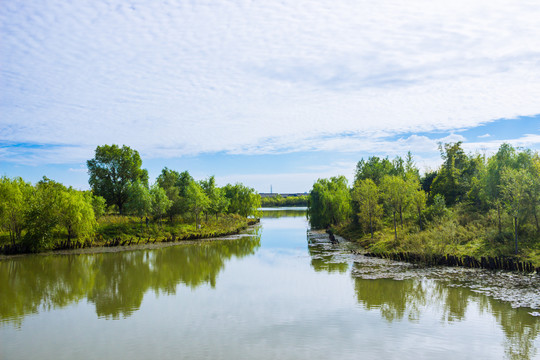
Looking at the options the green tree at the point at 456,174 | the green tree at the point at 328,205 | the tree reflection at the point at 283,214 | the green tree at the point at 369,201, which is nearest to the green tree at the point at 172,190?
the green tree at the point at 328,205

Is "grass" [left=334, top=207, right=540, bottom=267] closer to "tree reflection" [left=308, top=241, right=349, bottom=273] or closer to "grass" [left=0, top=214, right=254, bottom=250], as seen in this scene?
"tree reflection" [left=308, top=241, right=349, bottom=273]

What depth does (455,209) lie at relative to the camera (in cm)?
4438

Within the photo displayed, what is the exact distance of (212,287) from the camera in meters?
25.4

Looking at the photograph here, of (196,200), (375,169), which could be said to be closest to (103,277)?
(196,200)

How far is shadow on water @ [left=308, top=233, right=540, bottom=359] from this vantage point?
15963 mm

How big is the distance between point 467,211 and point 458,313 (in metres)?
29.5

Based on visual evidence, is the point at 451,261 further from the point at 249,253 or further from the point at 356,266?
the point at 249,253

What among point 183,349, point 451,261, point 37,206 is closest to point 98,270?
point 37,206

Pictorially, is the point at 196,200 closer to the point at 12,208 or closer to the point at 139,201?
the point at 139,201

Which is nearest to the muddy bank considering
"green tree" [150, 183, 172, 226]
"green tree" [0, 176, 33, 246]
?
"green tree" [150, 183, 172, 226]

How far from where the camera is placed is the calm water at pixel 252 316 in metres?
14.4

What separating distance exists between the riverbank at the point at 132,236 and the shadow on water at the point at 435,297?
27860 millimetres

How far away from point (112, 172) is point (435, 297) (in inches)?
2286

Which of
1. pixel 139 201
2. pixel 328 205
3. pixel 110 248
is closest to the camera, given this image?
pixel 110 248
